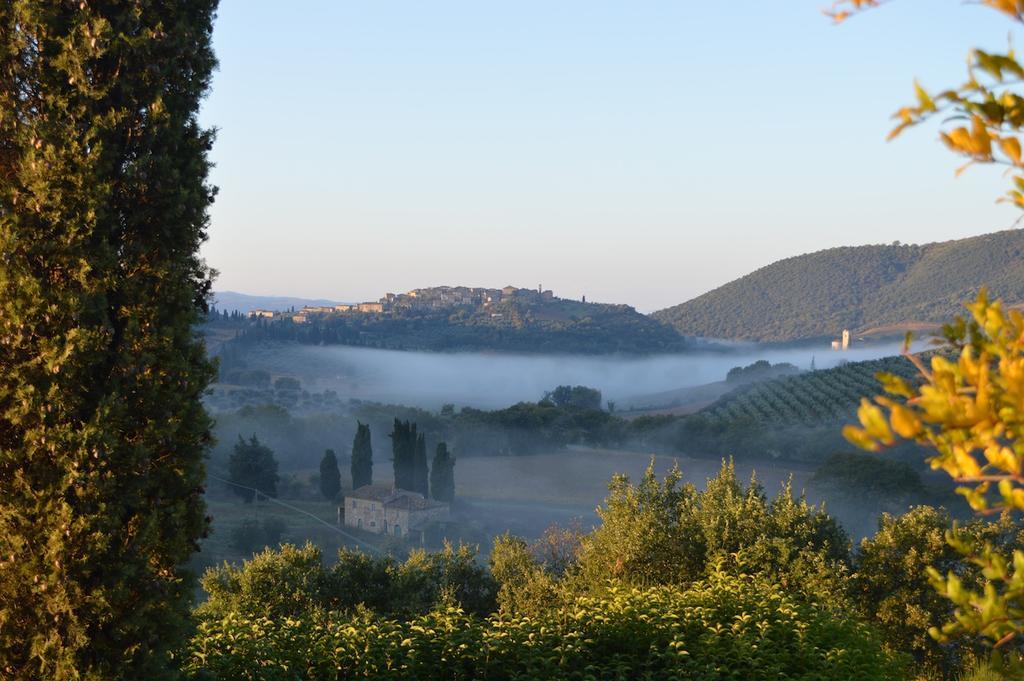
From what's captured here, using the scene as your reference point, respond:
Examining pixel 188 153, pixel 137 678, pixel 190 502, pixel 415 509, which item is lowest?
pixel 415 509

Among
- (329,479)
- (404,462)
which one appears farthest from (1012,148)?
(329,479)

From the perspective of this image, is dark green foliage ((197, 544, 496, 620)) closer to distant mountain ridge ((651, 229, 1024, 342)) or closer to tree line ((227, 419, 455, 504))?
tree line ((227, 419, 455, 504))

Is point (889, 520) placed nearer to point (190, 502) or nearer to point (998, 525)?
point (998, 525)

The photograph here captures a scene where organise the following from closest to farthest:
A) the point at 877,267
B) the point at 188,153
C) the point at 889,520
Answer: the point at 188,153 → the point at 889,520 → the point at 877,267

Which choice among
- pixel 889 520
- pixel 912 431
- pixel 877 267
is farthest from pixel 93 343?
pixel 877 267

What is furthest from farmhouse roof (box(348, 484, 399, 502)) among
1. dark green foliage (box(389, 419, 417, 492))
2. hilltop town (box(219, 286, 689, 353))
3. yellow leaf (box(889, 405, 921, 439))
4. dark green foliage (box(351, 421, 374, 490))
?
hilltop town (box(219, 286, 689, 353))

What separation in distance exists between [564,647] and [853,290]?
132 m

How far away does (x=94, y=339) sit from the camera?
21.0 ft

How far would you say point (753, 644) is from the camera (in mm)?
8523

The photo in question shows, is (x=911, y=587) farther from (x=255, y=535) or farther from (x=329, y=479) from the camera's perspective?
(x=329, y=479)

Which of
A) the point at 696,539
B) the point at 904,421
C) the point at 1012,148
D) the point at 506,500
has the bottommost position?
the point at 506,500

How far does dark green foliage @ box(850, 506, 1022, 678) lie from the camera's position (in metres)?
15.1

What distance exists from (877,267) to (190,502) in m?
137

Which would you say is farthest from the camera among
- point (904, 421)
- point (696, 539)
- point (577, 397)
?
point (577, 397)
